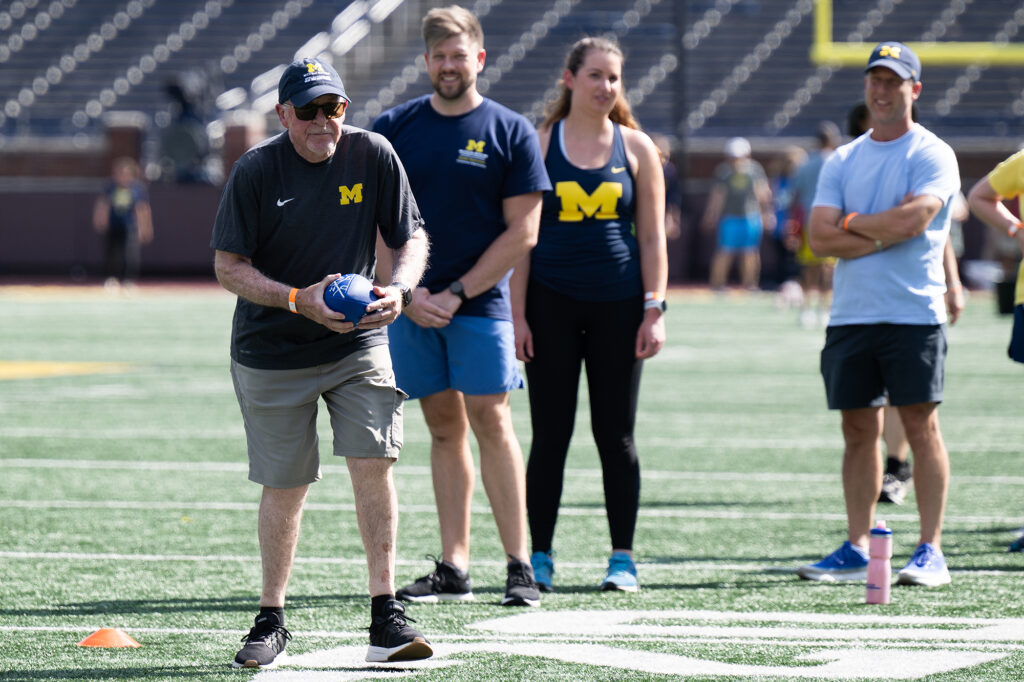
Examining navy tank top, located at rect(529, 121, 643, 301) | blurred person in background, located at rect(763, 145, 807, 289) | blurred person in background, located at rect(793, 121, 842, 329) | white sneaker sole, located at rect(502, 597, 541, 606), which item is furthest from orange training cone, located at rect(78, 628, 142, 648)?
blurred person in background, located at rect(763, 145, 807, 289)

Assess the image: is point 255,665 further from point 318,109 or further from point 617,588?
point 617,588

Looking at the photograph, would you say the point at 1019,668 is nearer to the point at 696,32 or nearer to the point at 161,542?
the point at 161,542

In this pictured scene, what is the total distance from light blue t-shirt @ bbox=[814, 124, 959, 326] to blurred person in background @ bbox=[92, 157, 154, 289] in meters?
24.7

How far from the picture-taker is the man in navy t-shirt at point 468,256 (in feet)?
20.2

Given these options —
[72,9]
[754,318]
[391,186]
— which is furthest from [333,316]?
[72,9]

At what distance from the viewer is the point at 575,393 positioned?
670 cm

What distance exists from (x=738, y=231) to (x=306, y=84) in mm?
22419

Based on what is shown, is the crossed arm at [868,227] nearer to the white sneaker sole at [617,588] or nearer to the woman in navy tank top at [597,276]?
the woman in navy tank top at [597,276]

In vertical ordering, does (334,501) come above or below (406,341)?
below

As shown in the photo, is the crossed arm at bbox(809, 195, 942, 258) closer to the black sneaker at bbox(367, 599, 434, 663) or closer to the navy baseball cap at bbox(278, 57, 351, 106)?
the navy baseball cap at bbox(278, 57, 351, 106)

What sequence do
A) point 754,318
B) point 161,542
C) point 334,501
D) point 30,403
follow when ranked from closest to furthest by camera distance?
point 161,542, point 334,501, point 30,403, point 754,318

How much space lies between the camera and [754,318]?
22.8 meters

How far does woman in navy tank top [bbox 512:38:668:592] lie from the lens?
654cm

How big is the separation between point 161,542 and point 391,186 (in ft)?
9.26
